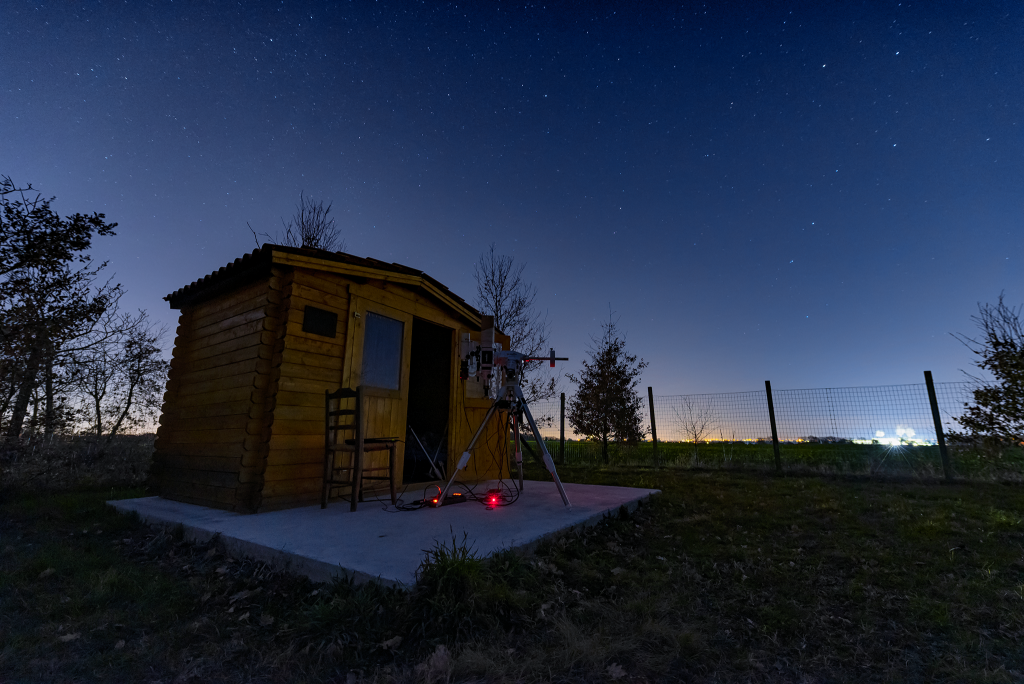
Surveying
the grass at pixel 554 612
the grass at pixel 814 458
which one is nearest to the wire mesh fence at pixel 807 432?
the grass at pixel 814 458

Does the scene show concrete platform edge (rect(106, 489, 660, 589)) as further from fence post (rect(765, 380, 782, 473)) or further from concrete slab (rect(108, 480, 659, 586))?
fence post (rect(765, 380, 782, 473))

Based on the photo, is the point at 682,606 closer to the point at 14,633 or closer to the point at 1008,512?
the point at 14,633

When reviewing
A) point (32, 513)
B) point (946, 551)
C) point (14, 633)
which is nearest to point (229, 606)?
point (14, 633)

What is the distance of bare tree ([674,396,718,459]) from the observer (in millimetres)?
10172

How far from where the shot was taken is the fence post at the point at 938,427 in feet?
23.6

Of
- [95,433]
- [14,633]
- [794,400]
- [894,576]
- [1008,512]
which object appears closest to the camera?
[14,633]

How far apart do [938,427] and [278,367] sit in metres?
9.98

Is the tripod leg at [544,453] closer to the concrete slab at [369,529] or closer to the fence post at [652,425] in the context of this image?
the concrete slab at [369,529]

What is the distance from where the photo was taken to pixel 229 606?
273cm

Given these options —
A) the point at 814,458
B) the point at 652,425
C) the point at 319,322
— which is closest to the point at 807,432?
the point at 814,458

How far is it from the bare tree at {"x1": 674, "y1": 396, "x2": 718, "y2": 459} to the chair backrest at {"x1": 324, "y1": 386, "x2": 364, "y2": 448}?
7.86 metres

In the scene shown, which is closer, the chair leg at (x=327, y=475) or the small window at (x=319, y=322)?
the chair leg at (x=327, y=475)

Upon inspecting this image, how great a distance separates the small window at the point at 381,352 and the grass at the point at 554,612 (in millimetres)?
2417

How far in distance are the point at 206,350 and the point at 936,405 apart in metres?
11.2
